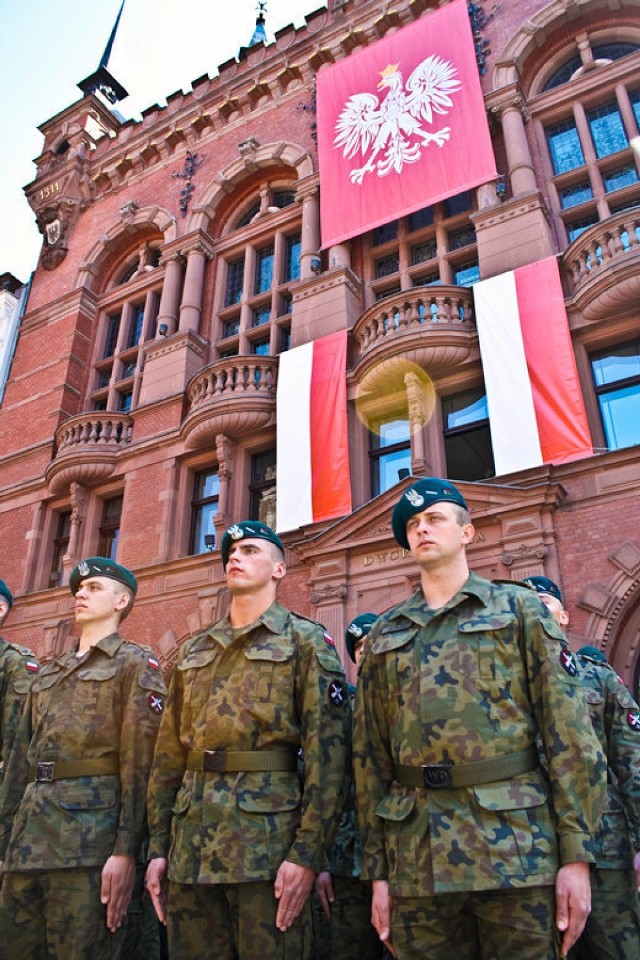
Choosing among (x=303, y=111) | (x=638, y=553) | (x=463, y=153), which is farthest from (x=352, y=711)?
(x=303, y=111)

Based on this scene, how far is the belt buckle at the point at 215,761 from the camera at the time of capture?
3092mm

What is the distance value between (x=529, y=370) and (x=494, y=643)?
776cm

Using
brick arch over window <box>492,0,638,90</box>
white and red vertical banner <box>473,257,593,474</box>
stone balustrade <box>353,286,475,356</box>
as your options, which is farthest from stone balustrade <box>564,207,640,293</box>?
brick arch over window <box>492,0,638,90</box>

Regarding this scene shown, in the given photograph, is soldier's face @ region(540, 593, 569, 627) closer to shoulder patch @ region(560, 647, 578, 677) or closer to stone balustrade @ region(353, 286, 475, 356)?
shoulder patch @ region(560, 647, 578, 677)

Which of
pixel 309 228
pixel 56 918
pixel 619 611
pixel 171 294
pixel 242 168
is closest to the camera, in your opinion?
pixel 56 918

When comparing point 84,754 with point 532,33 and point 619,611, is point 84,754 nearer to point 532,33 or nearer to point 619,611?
point 619,611

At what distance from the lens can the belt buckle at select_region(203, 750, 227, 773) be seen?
122 inches

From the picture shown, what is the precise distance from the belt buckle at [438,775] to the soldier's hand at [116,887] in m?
1.70

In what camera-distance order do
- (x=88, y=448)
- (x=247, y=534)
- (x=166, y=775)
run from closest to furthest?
(x=166, y=775) → (x=247, y=534) → (x=88, y=448)

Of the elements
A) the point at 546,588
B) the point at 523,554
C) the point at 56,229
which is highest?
the point at 56,229

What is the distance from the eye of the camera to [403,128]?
13.1 meters

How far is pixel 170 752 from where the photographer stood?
3383 mm

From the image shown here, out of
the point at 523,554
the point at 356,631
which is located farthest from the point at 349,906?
the point at 523,554

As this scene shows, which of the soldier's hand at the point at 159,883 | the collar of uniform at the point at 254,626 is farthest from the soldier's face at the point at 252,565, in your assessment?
the soldier's hand at the point at 159,883
